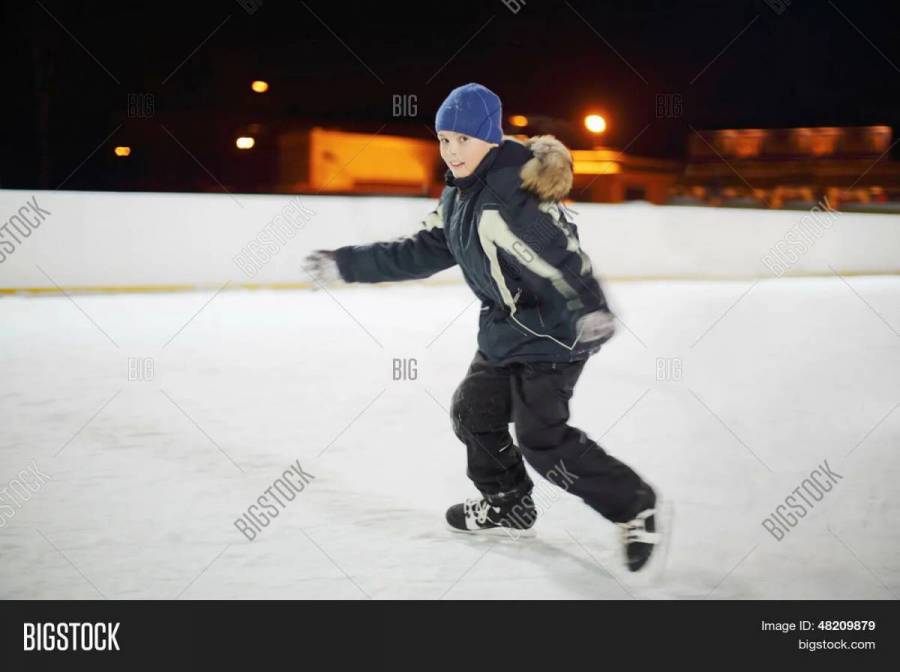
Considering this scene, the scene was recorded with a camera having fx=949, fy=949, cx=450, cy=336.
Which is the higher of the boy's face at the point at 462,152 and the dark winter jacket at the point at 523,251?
the boy's face at the point at 462,152

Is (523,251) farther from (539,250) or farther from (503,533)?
(503,533)

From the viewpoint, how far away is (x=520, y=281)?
6.60 ft

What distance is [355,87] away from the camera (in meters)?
11.5

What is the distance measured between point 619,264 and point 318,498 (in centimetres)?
709

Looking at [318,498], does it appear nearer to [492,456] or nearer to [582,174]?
[492,456]

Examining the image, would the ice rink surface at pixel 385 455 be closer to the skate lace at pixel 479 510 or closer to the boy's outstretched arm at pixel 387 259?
the skate lace at pixel 479 510

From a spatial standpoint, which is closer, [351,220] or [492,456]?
[492,456]

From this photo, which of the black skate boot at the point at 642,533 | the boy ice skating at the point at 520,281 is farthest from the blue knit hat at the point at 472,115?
the black skate boot at the point at 642,533

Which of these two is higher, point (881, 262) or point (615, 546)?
point (881, 262)

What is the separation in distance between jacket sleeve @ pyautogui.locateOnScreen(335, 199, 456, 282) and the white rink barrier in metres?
5.51

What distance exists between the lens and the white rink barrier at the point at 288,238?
280 inches

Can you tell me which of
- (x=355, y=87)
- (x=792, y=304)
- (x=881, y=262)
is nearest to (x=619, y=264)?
(x=792, y=304)

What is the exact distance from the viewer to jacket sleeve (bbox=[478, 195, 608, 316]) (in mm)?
1944

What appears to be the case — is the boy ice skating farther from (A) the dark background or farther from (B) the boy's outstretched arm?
(A) the dark background
